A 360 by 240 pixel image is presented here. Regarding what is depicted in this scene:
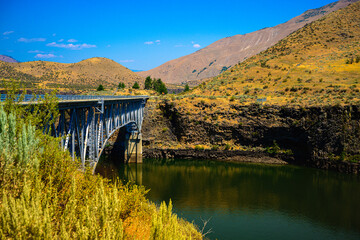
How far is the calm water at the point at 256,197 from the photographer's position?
22234 mm

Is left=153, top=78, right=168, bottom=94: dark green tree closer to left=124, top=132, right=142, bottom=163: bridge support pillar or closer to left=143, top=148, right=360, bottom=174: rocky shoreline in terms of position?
left=143, top=148, right=360, bottom=174: rocky shoreline

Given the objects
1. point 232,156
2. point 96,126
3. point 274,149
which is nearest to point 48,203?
point 96,126

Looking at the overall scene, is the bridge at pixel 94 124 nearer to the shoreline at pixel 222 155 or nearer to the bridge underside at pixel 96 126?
the bridge underside at pixel 96 126

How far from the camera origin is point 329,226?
2288 centimetres

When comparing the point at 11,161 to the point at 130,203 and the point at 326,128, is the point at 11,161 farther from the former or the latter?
the point at 326,128

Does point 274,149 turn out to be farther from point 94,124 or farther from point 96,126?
point 94,124

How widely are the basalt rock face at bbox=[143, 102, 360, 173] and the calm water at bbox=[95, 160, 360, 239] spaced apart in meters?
3.19

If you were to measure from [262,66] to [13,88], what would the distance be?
71457 mm

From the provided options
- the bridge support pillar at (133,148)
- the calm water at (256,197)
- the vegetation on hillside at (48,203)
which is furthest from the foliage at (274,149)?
the vegetation on hillside at (48,203)

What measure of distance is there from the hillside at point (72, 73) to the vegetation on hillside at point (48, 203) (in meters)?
78.4

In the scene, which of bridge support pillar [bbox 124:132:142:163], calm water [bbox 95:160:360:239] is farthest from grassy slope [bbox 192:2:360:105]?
bridge support pillar [bbox 124:132:142:163]

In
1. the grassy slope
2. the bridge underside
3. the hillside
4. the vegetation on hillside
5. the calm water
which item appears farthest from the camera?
the hillside

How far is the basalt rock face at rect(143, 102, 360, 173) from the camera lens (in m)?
39.5

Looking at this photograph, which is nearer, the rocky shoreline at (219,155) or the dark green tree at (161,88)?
the rocky shoreline at (219,155)
